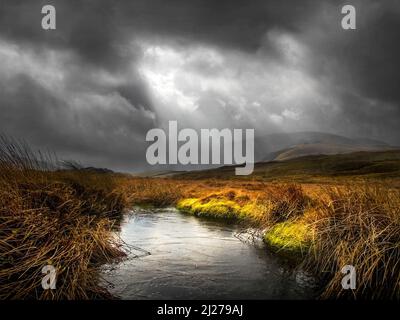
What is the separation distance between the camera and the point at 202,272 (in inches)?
452

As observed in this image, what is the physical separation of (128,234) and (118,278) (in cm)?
772

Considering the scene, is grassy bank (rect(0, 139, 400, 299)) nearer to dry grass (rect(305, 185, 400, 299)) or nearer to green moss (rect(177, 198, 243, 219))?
dry grass (rect(305, 185, 400, 299))

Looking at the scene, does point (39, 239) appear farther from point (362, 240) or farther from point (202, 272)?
point (362, 240)

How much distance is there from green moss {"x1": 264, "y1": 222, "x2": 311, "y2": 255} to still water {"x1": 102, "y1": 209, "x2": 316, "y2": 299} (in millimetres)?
551

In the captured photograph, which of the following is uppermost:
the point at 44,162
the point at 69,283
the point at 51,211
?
the point at 44,162

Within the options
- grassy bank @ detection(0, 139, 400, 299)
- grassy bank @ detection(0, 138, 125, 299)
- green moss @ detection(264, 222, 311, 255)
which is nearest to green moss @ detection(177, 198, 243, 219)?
green moss @ detection(264, 222, 311, 255)

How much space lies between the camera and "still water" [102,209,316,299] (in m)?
9.65

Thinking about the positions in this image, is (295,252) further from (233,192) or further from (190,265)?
(233,192)

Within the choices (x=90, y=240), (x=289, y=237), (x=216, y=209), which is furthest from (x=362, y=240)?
(x=216, y=209)

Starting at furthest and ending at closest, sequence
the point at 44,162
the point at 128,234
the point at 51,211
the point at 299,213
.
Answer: the point at 128,234 < the point at 299,213 < the point at 44,162 < the point at 51,211
